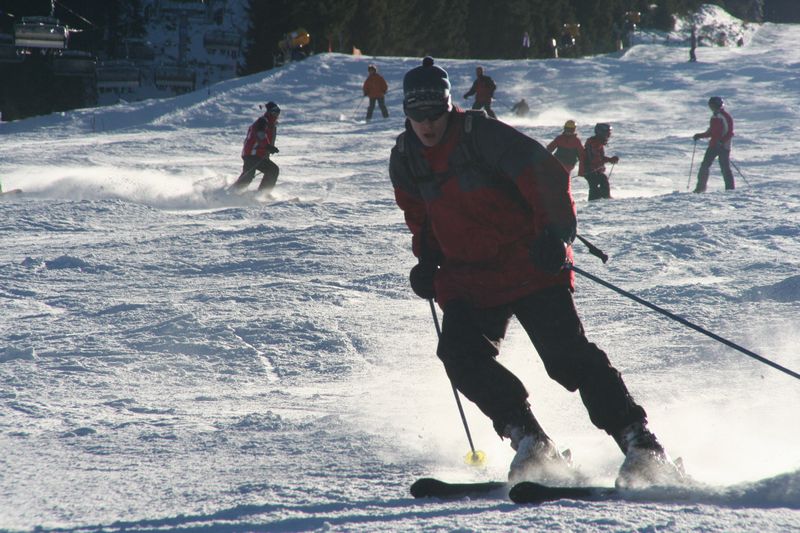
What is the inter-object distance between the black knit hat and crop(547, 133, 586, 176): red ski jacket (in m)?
9.16

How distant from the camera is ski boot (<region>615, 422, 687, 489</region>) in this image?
2789 millimetres

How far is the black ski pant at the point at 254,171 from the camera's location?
12.9 m

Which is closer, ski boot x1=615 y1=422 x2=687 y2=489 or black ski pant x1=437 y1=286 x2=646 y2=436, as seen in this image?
ski boot x1=615 y1=422 x2=687 y2=489

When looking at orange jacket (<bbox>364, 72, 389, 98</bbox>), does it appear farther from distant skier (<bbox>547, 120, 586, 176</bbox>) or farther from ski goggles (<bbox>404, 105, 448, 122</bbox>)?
ski goggles (<bbox>404, 105, 448, 122</bbox>)

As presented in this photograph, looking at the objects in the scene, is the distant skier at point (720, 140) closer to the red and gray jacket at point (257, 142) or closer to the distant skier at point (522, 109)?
the red and gray jacket at point (257, 142)

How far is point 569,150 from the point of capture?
12055 mm

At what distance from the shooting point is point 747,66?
30.6 meters

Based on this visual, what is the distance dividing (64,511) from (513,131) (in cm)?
183

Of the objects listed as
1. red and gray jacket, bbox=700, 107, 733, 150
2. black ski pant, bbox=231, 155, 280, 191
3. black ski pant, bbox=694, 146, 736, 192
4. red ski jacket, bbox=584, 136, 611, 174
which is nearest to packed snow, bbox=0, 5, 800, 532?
black ski pant, bbox=231, 155, 280, 191

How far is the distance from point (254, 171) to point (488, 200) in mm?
10272

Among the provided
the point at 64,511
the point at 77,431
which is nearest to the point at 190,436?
the point at 77,431

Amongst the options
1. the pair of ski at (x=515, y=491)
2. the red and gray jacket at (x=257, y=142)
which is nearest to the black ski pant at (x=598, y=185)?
the red and gray jacket at (x=257, y=142)

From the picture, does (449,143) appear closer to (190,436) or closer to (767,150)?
(190,436)

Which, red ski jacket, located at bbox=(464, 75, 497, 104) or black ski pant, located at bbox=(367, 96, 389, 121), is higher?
red ski jacket, located at bbox=(464, 75, 497, 104)
